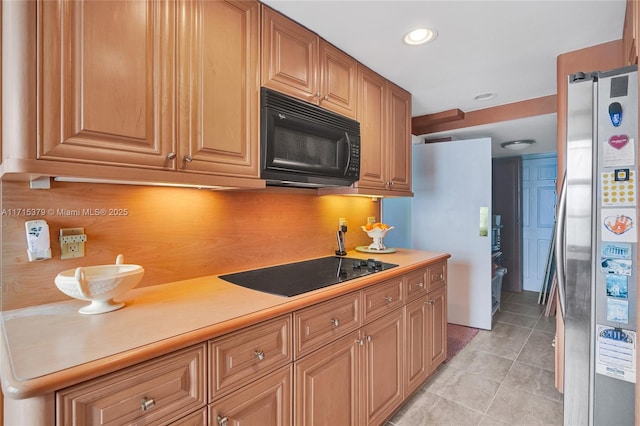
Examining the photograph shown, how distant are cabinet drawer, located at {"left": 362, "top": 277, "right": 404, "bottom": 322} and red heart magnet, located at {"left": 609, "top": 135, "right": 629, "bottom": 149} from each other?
1.13 metres

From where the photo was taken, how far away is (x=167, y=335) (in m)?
0.88

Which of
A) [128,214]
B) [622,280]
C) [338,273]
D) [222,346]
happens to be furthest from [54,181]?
[622,280]

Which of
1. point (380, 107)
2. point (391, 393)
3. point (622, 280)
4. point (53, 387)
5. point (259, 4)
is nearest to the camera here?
point (53, 387)

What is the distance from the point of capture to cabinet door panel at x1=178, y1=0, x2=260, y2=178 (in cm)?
123

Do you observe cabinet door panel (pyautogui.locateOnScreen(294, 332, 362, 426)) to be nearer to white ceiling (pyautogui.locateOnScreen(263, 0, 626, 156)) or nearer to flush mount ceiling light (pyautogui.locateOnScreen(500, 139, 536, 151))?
white ceiling (pyautogui.locateOnScreen(263, 0, 626, 156))

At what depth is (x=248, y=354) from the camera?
1066 mm

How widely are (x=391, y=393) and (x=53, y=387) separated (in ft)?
5.40

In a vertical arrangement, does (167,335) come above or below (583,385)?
above

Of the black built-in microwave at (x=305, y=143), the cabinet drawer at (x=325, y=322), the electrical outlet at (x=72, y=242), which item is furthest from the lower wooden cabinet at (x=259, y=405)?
the black built-in microwave at (x=305, y=143)

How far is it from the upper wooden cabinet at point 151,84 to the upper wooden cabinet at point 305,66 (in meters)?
0.09

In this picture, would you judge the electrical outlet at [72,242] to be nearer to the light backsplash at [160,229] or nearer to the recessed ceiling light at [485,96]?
the light backsplash at [160,229]

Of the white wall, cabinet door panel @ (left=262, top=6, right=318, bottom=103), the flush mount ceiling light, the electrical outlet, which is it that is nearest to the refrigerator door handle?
cabinet door panel @ (left=262, top=6, right=318, bottom=103)

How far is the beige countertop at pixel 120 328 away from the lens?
2.32ft

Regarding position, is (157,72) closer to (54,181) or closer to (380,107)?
(54,181)
